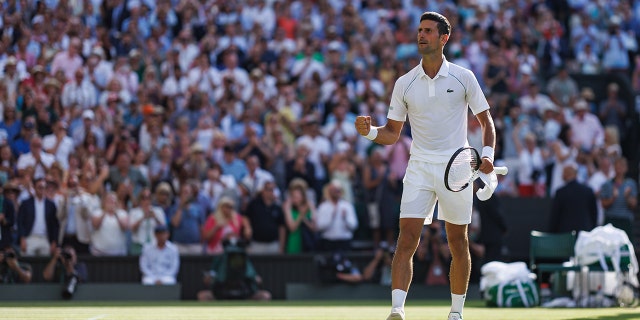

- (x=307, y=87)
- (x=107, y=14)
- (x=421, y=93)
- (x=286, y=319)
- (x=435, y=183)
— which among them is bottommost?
(x=286, y=319)

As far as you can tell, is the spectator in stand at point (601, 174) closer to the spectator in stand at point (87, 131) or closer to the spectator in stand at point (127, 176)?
the spectator in stand at point (127, 176)

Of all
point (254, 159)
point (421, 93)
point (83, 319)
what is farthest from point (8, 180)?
point (421, 93)

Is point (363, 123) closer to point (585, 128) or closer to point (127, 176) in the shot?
point (127, 176)

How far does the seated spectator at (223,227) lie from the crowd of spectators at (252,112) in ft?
0.09

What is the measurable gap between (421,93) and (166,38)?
13397mm

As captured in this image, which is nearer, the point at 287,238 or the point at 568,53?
the point at 287,238

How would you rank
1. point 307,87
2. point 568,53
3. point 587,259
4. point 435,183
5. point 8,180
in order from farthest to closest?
point 568,53, point 307,87, point 8,180, point 587,259, point 435,183

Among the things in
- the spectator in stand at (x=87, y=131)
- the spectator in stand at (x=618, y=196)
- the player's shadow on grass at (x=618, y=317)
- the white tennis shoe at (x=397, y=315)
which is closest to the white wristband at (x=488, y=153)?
the white tennis shoe at (x=397, y=315)

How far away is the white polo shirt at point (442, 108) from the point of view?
9.24 meters

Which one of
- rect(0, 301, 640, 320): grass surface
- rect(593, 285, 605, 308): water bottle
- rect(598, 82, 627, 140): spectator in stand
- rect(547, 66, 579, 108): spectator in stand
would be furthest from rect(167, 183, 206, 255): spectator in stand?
rect(598, 82, 627, 140): spectator in stand

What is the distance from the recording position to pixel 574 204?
17391mm

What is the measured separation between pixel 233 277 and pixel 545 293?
Result: 435 centimetres

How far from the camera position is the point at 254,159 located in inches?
→ 738

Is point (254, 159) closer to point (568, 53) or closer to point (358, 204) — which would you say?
point (358, 204)
